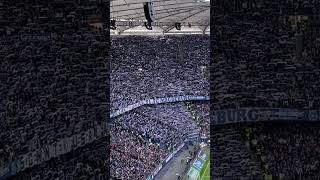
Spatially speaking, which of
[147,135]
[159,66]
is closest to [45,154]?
[147,135]

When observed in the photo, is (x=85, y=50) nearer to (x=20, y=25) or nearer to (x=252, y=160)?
(x=20, y=25)

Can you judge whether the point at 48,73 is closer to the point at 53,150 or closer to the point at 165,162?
the point at 53,150

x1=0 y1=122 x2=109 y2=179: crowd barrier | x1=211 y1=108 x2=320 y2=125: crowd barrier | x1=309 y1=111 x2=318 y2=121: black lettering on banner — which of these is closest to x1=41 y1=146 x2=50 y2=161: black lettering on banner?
x1=0 y1=122 x2=109 y2=179: crowd barrier

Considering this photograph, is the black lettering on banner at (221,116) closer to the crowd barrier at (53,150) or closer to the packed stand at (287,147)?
the packed stand at (287,147)

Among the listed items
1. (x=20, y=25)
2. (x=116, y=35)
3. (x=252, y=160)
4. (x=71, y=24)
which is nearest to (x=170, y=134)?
(x=116, y=35)

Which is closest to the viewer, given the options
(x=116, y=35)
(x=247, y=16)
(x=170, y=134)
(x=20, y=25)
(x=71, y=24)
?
(x=20, y=25)

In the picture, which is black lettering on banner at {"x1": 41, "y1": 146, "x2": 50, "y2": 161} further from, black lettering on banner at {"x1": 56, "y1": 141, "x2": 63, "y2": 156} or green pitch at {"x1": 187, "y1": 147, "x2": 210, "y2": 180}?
green pitch at {"x1": 187, "y1": 147, "x2": 210, "y2": 180}
